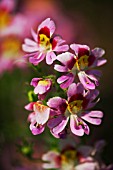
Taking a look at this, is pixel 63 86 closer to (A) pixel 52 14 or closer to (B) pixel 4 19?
(B) pixel 4 19

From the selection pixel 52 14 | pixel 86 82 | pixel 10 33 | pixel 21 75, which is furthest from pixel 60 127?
pixel 52 14

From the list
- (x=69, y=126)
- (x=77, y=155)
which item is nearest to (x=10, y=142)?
(x=77, y=155)

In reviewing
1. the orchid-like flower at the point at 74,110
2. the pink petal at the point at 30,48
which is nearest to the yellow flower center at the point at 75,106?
the orchid-like flower at the point at 74,110

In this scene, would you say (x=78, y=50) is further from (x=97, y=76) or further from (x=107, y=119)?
(x=107, y=119)

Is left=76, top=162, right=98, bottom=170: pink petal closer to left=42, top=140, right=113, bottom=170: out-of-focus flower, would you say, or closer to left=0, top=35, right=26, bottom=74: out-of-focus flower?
left=42, top=140, right=113, bottom=170: out-of-focus flower

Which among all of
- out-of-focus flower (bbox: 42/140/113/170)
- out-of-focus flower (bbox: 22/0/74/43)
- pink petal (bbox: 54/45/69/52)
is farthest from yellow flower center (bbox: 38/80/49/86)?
out-of-focus flower (bbox: 22/0/74/43)

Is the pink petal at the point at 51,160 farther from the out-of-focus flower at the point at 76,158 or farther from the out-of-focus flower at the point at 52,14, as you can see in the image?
the out-of-focus flower at the point at 52,14
